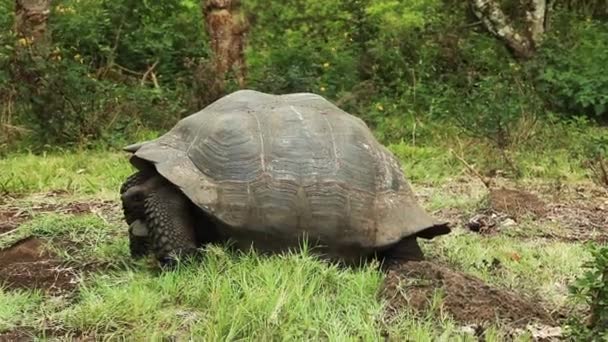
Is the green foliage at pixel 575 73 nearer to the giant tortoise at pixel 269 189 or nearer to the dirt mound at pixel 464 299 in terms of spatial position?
the giant tortoise at pixel 269 189

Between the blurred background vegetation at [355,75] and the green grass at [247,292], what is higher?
the green grass at [247,292]

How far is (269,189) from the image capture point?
13.2ft

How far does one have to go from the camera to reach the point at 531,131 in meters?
8.77

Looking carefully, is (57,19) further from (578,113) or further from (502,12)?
(578,113)

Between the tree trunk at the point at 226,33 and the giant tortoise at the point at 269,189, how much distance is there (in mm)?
5848

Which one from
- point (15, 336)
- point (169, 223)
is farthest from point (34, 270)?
point (15, 336)

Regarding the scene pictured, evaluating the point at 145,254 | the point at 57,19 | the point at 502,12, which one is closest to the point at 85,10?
the point at 57,19

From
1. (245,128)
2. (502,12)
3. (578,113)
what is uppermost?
(245,128)

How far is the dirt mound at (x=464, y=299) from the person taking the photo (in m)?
3.46

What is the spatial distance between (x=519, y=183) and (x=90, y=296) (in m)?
4.47

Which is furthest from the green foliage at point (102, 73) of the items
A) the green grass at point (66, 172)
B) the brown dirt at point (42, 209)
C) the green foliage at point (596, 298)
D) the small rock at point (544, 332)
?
the green foliage at point (596, 298)

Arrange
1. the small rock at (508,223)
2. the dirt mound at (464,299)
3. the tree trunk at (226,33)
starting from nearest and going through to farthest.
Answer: the dirt mound at (464,299) → the small rock at (508,223) → the tree trunk at (226,33)

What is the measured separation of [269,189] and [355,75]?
7668 mm

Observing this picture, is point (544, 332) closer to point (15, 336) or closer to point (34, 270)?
point (15, 336)
